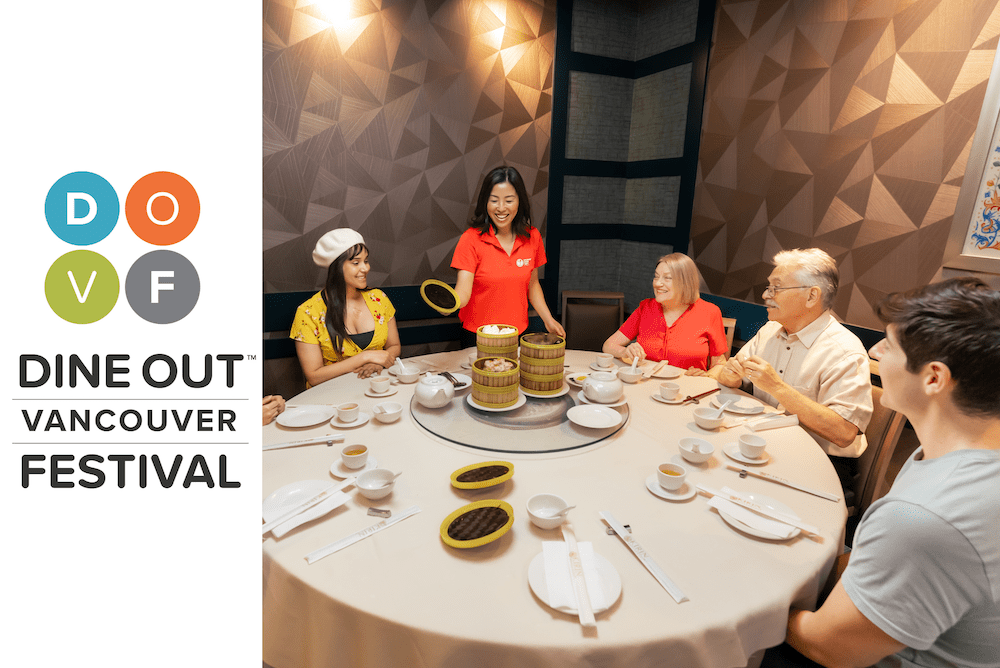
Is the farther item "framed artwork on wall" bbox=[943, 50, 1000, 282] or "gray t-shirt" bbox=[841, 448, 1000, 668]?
"framed artwork on wall" bbox=[943, 50, 1000, 282]

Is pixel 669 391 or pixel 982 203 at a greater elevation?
pixel 982 203

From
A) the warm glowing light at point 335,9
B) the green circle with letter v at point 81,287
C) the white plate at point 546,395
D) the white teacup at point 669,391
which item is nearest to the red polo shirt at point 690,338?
the white teacup at point 669,391

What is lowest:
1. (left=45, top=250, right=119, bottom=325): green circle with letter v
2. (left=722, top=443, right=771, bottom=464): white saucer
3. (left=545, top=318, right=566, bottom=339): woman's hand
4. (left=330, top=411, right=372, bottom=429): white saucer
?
(left=330, top=411, right=372, bottom=429): white saucer

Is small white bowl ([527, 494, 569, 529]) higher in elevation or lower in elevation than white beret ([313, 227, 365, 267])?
lower

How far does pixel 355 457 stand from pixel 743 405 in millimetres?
1338

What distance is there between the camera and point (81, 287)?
128 centimetres

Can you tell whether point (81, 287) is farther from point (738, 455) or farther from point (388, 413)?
point (738, 455)

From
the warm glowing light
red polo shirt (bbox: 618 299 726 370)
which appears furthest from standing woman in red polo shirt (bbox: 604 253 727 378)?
the warm glowing light

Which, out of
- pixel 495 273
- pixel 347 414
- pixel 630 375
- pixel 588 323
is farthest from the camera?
pixel 588 323

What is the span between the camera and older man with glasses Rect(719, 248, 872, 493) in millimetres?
1661

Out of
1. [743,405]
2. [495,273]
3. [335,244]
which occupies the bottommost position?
[743,405]

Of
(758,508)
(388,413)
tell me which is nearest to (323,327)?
(388,413)

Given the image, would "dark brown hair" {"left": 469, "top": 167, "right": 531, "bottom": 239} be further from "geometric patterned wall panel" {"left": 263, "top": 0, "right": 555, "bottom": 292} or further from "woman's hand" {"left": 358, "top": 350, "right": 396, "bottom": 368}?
"woman's hand" {"left": 358, "top": 350, "right": 396, "bottom": 368}

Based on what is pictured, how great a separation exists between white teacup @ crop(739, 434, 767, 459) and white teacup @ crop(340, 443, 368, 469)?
105 cm
